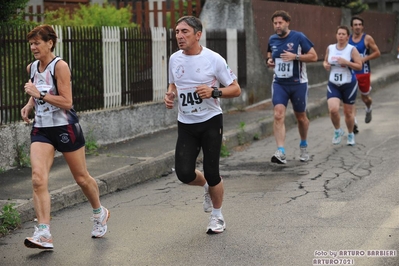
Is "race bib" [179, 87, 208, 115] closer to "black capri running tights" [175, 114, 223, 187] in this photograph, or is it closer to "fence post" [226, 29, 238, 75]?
"black capri running tights" [175, 114, 223, 187]

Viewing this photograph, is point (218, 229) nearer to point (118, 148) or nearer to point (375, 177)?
point (375, 177)

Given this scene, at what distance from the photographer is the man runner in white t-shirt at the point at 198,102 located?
689cm

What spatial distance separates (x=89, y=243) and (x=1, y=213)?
119 cm

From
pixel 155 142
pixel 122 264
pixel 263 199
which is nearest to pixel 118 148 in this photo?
pixel 155 142

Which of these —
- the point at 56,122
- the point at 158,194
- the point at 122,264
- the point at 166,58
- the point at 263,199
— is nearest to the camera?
the point at 122,264

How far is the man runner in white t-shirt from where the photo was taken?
22.6ft

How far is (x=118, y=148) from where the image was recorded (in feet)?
38.7

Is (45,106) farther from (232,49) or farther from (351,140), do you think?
(232,49)

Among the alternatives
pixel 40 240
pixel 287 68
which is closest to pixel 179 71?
pixel 40 240

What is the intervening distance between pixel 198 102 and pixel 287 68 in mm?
4025

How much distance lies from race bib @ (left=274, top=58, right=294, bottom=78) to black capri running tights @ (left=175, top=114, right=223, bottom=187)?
3864 mm

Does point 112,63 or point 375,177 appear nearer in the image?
point 375,177

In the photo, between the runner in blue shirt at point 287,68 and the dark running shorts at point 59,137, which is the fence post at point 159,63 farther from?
the dark running shorts at point 59,137

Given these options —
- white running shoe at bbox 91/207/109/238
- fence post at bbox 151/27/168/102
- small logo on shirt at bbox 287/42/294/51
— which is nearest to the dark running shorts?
white running shoe at bbox 91/207/109/238
